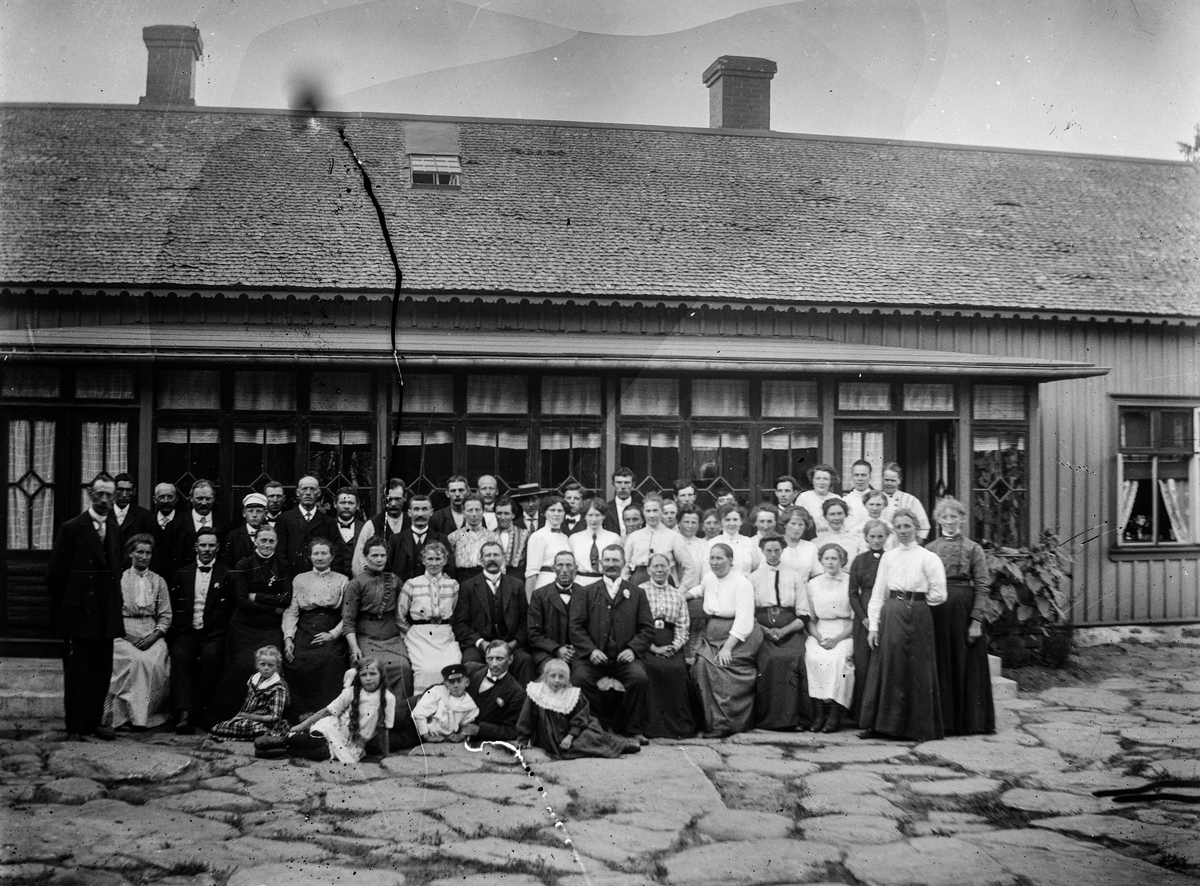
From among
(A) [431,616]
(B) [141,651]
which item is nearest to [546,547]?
(A) [431,616]

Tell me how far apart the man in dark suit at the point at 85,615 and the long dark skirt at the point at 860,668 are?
4.80 meters

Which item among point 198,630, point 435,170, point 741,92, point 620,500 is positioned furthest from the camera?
point 741,92

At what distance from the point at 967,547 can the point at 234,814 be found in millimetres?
4896

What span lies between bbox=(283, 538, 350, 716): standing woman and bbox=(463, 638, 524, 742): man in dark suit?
0.88 m

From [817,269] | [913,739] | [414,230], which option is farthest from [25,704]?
[817,269]

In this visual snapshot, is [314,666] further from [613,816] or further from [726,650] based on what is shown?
[726,650]

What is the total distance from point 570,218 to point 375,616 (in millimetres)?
4849

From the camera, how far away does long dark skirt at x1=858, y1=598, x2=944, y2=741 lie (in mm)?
5719

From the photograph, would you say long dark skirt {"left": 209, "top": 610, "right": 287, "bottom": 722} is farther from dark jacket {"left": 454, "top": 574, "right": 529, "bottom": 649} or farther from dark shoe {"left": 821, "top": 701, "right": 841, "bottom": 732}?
dark shoe {"left": 821, "top": 701, "right": 841, "bottom": 732}

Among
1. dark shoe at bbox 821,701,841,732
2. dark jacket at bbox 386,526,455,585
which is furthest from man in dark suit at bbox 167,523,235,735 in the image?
dark shoe at bbox 821,701,841,732

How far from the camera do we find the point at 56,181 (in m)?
8.77

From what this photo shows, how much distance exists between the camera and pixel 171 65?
8852 mm

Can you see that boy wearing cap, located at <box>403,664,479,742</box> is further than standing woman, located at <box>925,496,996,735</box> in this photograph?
No

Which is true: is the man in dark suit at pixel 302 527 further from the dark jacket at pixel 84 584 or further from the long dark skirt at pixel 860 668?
the long dark skirt at pixel 860 668
